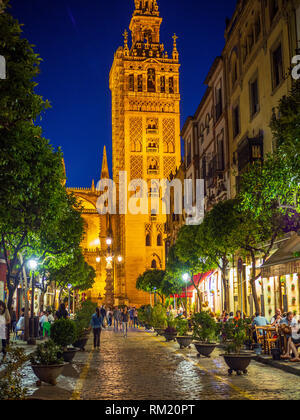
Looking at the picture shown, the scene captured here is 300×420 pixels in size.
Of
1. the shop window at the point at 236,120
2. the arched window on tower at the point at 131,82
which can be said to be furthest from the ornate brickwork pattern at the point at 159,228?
the shop window at the point at 236,120

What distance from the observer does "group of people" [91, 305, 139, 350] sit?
21438 mm

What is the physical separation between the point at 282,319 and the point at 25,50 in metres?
11.6

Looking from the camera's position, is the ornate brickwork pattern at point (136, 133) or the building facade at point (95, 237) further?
the building facade at point (95, 237)

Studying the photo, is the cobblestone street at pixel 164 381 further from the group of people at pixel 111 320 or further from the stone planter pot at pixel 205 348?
the group of people at pixel 111 320

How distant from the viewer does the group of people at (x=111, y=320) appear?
2144 cm

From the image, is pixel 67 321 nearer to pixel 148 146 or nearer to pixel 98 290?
pixel 148 146

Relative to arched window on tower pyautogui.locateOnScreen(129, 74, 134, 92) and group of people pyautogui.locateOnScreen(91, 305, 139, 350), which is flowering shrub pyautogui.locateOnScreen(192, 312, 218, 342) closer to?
group of people pyautogui.locateOnScreen(91, 305, 139, 350)

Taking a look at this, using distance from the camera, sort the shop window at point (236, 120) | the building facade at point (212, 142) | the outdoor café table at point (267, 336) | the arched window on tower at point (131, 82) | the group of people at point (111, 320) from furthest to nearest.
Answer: the arched window on tower at point (131, 82), the building facade at point (212, 142), the shop window at point (236, 120), the group of people at point (111, 320), the outdoor café table at point (267, 336)

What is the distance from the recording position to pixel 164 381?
11.3 meters

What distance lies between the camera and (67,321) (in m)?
15.7

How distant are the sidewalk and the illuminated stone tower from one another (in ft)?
188

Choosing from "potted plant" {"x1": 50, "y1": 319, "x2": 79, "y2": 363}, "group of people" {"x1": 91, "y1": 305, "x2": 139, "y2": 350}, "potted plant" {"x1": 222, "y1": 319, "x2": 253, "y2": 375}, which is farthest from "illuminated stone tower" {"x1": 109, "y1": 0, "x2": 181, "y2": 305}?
"potted plant" {"x1": 222, "y1": 319, "x2": 253, "y2": 375}

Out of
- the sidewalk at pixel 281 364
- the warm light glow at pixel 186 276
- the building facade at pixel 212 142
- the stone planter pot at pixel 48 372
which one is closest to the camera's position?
the stone planter pot at pixel 48 372

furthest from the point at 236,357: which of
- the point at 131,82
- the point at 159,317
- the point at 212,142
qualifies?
the point at 131,82
